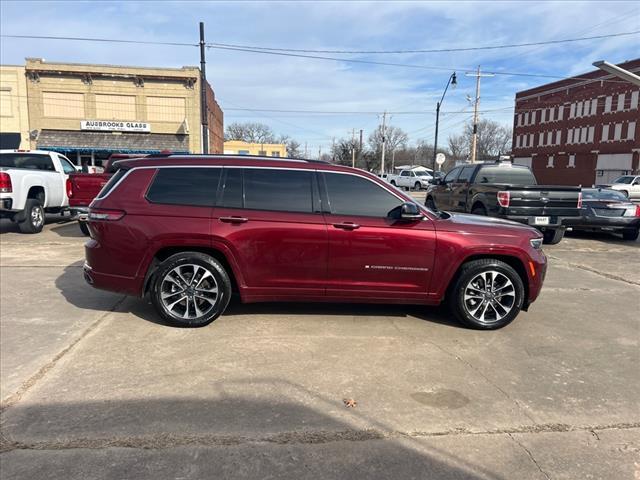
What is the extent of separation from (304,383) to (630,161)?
58.0m

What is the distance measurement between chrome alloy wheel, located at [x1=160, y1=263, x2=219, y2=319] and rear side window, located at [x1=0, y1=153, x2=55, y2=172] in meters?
9.53

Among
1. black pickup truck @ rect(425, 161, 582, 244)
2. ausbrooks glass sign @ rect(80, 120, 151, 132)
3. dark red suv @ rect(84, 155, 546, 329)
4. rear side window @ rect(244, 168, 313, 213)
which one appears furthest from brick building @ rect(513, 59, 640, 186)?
rear side window @ rect(244, 168, 313, 213)

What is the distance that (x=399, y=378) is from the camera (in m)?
3.92

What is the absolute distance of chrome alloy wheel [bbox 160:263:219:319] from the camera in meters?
4.96

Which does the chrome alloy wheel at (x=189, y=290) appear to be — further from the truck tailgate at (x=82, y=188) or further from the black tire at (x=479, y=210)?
the black tire at (x=479, y=210)

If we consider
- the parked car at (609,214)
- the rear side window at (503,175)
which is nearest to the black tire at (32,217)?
the rear side window at (503,175)

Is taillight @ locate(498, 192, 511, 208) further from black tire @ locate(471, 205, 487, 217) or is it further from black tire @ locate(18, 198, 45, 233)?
black tire @ locate(18, 198, 45, 233)

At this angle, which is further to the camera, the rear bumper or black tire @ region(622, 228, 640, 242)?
black tire @ region(622, 228, 640, 242)

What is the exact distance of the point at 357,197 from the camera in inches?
201

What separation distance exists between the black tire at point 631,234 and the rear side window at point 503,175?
3056 mm

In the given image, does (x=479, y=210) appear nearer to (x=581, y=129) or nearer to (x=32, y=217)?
(x=32, y=217)

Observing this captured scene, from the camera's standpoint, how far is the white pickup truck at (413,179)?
1555 inches

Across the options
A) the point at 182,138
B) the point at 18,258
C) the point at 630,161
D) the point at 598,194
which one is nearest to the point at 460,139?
the point at 630,161

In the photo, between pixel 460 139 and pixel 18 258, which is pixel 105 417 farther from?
pixel 460 139
